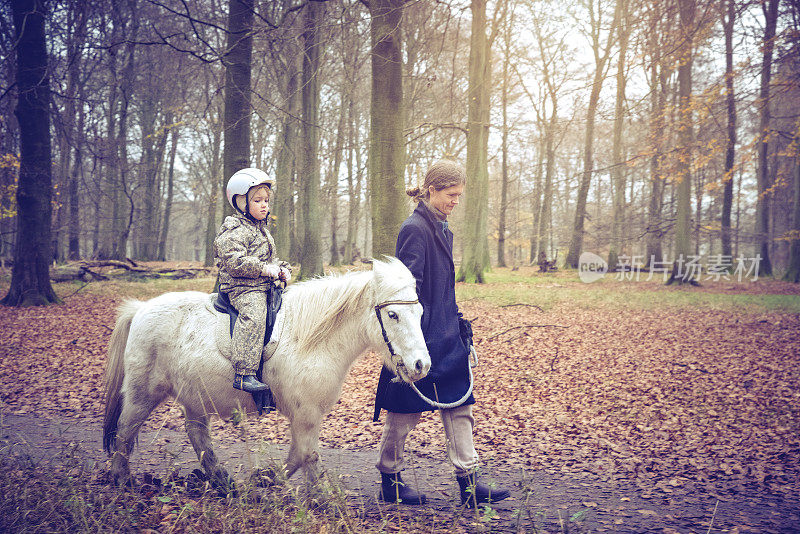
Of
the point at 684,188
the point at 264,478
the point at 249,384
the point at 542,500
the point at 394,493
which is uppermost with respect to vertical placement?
the point at 684,188

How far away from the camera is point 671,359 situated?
743 centimetres

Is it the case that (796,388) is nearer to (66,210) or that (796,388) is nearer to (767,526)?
(767,526)

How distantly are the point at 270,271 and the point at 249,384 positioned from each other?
0.75m

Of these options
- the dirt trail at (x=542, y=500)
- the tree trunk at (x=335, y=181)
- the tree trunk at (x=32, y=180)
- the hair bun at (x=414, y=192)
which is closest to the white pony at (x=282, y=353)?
the dirt trail at (x=542, y=500)

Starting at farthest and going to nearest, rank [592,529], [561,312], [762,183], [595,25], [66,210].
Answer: [66,210]
[762,183]
[561,312]
[595,25]
[592,529]

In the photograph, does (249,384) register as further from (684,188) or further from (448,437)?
(684,188)

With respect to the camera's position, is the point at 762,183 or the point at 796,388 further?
the point at 762,183

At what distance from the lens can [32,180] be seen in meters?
10.7

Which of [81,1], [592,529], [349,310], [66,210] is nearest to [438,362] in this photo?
[349,310]

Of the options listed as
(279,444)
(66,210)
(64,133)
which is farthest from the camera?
(66,210)

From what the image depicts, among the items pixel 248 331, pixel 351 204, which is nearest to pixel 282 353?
pixel 248 331

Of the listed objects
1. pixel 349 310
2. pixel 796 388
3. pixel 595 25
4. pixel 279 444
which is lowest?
pixel 279 444

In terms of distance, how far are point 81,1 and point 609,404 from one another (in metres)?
9.94

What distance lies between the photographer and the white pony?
2.94 metres
